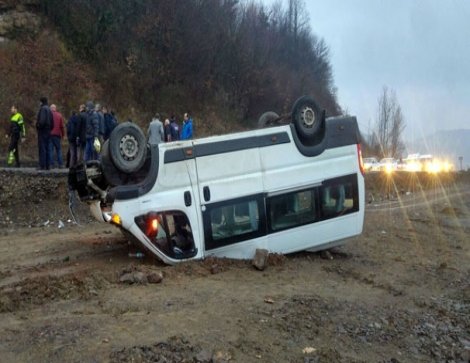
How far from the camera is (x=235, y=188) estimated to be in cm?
910

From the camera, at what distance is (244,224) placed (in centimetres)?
923

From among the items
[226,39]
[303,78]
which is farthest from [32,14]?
[303,78]

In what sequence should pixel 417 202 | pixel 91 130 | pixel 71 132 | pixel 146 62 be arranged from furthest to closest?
pixel 146 62 → pixel 417 202 → pixel 71 132 → pixel 91 130

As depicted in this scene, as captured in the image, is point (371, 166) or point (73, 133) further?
point (371, 166)

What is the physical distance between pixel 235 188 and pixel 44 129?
9.08 m

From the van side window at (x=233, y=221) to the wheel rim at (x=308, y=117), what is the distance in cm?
163

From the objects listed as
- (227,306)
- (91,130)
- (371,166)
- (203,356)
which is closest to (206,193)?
(227,306)

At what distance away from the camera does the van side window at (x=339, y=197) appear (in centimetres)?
1008

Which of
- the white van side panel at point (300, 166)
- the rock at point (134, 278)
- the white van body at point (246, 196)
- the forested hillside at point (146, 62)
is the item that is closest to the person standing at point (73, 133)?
the forested hillside at point (146, 62)

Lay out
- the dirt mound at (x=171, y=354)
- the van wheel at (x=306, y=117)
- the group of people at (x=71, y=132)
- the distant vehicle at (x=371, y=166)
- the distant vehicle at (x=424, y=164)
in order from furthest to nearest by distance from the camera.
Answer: the distant vehicle at (x=424, y=164), the distant vehicle at (x=371, y=166), the group of people at (x=71, y=132), the van wheel at (x=306, y=117), the dirt mound at (x=171, y=354)

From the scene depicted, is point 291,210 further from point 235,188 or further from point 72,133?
point 72,133

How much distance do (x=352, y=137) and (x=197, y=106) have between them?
2599 centimetres

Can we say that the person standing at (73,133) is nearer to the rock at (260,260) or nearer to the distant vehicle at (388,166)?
the rock at (260,260)

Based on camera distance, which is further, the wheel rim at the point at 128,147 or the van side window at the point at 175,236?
the van side window at the point at 175,236
